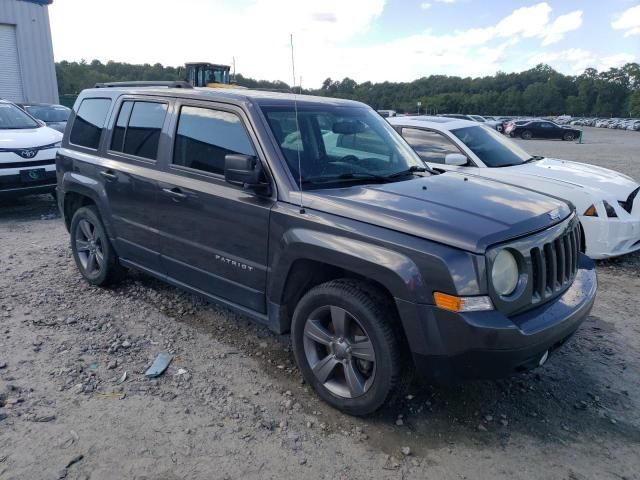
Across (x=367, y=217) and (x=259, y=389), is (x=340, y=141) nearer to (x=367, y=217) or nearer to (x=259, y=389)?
(x=367, y=217)

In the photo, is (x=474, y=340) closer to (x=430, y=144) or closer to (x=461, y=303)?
(x=461, y=303)

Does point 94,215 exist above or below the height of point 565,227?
below

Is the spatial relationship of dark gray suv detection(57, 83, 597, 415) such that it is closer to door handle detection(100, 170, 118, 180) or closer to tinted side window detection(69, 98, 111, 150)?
door handle detection(100, 170, 118, 180)

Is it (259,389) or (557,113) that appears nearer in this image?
(259,389)

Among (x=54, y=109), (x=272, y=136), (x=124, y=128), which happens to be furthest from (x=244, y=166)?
(x=54, y=109)

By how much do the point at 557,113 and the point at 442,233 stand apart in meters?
115

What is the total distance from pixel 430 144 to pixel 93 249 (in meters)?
4.44

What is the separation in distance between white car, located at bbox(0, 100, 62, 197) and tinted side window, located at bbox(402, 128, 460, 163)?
5.58 m

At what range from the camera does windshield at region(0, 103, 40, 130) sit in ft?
28.3

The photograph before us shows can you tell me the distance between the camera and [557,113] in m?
104

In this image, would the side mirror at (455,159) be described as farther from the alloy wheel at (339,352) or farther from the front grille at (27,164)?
the front grille at (27,164)

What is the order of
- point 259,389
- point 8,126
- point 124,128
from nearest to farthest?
point 259,389 → point 124,128 → point 8,126

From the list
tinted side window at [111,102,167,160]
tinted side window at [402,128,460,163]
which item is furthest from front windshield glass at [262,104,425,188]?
tinted side window at [402,128,460,163]

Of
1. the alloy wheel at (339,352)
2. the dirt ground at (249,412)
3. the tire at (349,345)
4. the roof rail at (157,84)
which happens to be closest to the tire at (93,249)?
the dirt ground at (249,412)
